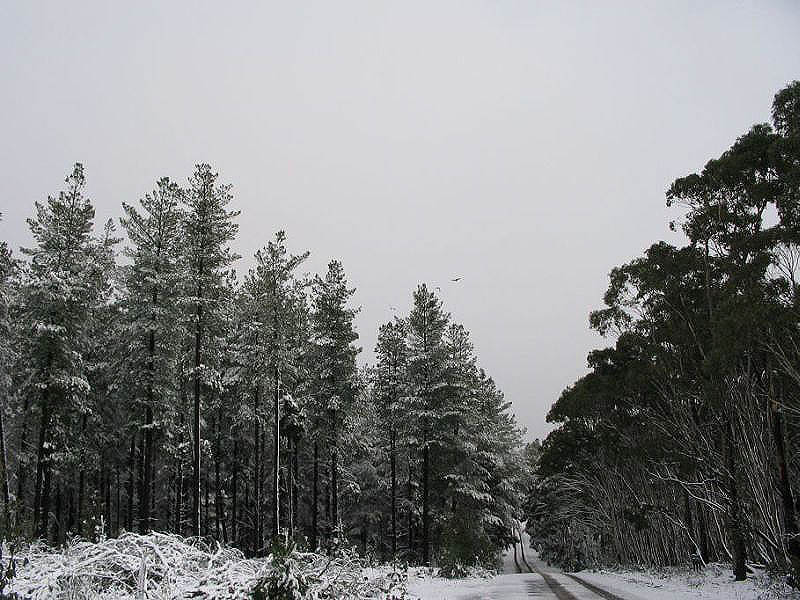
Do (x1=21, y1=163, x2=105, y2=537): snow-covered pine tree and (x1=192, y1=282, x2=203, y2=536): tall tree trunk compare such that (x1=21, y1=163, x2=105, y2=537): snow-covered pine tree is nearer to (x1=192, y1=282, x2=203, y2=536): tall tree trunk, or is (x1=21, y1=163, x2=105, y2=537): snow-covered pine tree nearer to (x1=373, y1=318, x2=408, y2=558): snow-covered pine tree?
(x1=192, y1=282, x2=203, y2=536): tall tree trunk

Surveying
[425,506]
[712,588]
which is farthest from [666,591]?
[425,506]

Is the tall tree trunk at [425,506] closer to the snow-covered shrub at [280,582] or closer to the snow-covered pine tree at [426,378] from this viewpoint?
the snow-covered pine tree at [426,378]

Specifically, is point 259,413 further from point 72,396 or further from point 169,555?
point 169,555

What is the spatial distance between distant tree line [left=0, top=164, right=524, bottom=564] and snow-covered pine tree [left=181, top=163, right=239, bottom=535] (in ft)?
0.21

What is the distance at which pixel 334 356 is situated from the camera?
33.5m

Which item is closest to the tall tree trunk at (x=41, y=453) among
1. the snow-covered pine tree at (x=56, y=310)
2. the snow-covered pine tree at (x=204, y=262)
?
the snow-covered pine tree at (x=56, y=310)

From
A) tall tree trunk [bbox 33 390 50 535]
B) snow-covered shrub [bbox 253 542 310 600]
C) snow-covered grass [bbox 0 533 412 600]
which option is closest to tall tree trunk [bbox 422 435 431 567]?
tall tree trunk [bbox 33 390 50 535]

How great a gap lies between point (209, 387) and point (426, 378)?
37.3ft

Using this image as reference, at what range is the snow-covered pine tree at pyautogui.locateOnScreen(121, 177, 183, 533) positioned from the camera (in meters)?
25.2

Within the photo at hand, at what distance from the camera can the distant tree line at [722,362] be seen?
15453mm

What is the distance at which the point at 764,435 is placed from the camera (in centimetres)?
1930

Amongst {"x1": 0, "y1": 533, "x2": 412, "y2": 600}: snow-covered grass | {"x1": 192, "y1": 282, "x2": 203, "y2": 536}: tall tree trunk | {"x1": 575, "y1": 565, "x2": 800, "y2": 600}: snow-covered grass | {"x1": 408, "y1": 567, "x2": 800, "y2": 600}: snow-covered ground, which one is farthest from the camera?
{"x1": 192, "y1": 282, "x2": 203, "y2": 536}: tall tree trunk

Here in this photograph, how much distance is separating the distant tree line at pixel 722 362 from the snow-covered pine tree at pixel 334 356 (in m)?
12.0

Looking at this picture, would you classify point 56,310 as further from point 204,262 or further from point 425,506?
point 425,506
